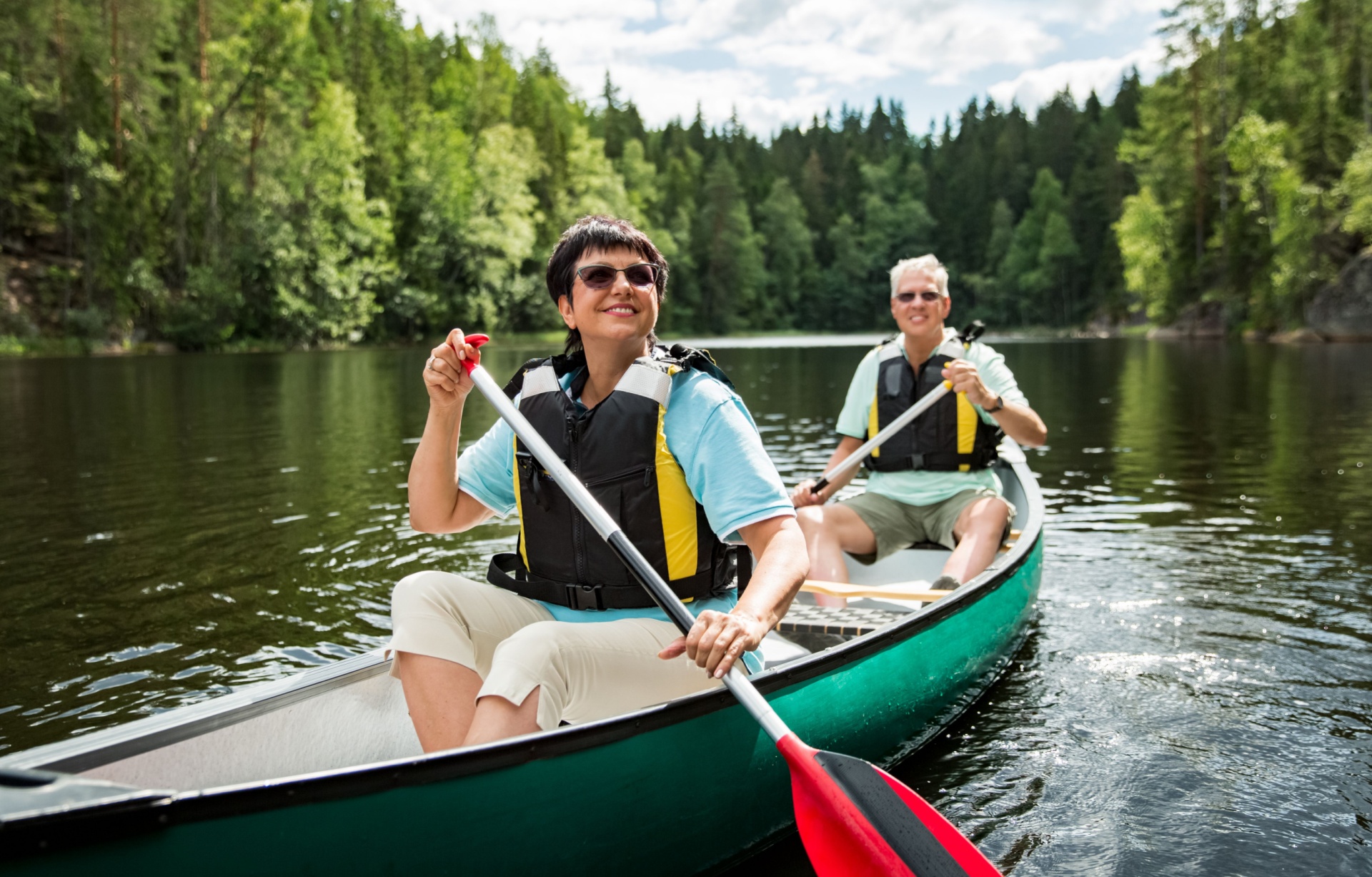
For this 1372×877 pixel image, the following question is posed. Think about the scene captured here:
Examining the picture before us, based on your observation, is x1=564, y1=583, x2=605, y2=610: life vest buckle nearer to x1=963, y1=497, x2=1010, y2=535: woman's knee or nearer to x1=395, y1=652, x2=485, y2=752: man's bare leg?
x1=395, y1=652, x2=485, y2=752: man's bare leg

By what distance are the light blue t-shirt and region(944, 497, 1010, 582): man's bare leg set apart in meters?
1.91

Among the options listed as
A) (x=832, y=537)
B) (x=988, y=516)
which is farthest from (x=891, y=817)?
(x=832, y=537)

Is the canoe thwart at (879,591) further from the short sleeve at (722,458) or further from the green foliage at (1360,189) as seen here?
the green foliage at (1360,189)

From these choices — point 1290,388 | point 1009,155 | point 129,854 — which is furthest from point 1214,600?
point 1009,155

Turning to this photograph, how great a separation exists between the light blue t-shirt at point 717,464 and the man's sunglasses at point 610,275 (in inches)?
9.5

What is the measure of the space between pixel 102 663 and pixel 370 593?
4.53 ft

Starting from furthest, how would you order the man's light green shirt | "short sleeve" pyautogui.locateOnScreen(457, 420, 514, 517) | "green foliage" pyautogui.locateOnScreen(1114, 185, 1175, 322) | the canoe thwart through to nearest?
"green foliage" pyautogui.locateOnScreen(1114, 185, 1175, 322) → the man's light green shirt → the canoe thwart → "short sleeve" pyautogui.locateOnScreen(457, 420, 514, 517)

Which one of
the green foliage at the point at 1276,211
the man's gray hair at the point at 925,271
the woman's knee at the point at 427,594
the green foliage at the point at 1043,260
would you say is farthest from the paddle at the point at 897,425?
the green foliage at the point at 1043,260

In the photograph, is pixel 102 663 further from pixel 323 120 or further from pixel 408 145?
pixel 408 145

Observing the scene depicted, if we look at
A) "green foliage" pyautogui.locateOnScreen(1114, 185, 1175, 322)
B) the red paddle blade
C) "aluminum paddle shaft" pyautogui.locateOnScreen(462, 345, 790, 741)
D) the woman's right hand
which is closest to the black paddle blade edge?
the red paddle blade

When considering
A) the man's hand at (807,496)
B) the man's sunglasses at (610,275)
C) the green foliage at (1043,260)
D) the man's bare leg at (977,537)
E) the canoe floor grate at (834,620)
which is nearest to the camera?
the man's sunglasses at (610,275)

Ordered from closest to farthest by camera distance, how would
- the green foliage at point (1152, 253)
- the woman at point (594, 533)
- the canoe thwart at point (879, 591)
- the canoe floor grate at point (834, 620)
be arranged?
the woman at point (594, 533) → the canoe floor grate at point (834, 620) → the canoe thwart at point (879, 591) → the green foliage at point (1152, 253)

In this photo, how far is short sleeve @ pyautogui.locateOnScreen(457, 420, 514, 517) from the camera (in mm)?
2750

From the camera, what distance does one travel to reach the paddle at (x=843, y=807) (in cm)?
216
